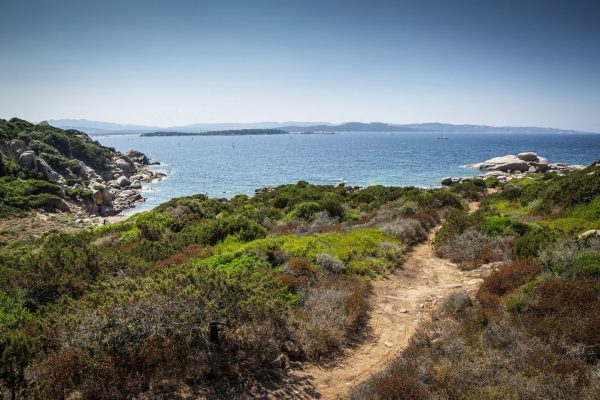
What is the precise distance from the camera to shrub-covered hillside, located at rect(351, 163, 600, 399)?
18.2 feet

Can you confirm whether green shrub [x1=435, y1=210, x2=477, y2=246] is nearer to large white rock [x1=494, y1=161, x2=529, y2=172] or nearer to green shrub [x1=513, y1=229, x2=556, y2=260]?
green shrub [x1=513, y1=229, x2=556, y2=260]

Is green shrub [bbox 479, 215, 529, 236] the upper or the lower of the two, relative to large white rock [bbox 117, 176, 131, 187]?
upper

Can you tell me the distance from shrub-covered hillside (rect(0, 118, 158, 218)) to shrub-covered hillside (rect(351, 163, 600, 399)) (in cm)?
4549

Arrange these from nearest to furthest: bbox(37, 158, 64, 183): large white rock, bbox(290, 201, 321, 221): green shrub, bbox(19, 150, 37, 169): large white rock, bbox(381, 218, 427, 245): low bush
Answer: bbox(381, 218, 427, 245): low bush
bbox(290, 201, 321, 221): green shrub
bbox(19, 150, 37, 169): large white rock
bbox(37, 158, 64, 183): large white rock

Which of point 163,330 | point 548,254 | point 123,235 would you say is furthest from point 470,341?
point 123,235

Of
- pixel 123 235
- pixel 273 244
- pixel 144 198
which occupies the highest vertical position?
pixel 273 244

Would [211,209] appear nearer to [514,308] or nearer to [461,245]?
[461,245]

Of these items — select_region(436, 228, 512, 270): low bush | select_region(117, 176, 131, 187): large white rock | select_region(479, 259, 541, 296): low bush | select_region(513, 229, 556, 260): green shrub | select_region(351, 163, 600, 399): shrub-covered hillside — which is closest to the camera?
select_region(351, 163, 600, 399): shrub-covered hillside

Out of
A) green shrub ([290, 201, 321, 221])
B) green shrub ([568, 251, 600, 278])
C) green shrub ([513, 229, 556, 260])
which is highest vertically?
green shrub ([568, 251, 600, 278])

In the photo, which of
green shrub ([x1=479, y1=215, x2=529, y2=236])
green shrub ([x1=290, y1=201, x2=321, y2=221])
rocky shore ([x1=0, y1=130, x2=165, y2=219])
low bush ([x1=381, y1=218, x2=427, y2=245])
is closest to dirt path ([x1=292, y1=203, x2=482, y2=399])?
low bush ([x1=381, y1=218, x2=427, y2=245])

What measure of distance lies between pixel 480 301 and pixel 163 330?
25.6 ft

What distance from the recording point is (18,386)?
5246mm

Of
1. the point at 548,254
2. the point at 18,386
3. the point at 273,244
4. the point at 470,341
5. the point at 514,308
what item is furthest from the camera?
the point at 273,244

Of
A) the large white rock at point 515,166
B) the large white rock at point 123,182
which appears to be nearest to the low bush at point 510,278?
the large white rock at point 515,166
